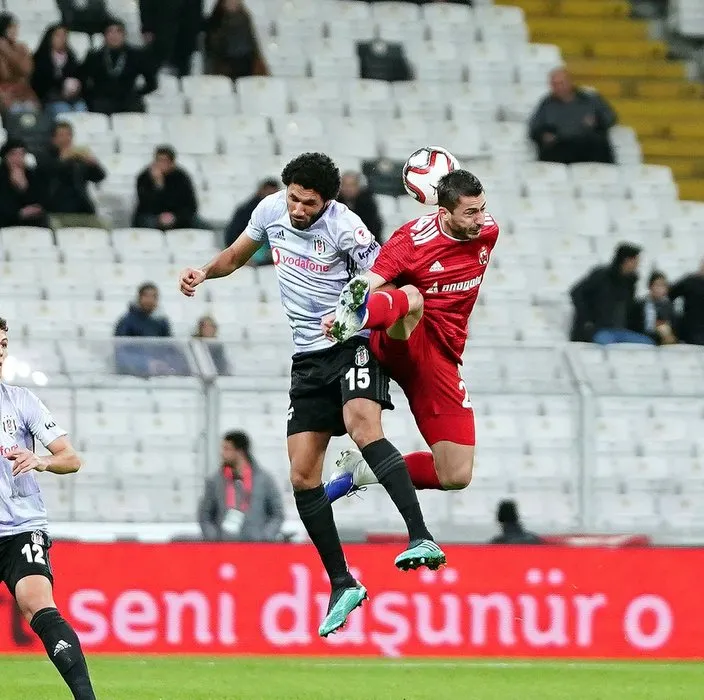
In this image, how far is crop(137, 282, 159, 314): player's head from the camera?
43.5 ft

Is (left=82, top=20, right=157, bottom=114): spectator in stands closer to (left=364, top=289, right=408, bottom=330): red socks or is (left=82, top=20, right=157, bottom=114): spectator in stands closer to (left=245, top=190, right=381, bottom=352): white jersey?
(left=245, top=190, right=381, bottom=352): white jersey

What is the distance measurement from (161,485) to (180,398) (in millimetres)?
614

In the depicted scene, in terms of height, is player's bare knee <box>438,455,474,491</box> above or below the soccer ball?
below

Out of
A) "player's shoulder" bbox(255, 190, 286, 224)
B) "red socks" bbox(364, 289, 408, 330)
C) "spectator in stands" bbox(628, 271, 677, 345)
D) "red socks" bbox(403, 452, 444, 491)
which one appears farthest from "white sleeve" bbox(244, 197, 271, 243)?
"spectator in stands" bbox(628, 271, 677, 345)

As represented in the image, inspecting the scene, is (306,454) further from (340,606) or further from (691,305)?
(691,305)

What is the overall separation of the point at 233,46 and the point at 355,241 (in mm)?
8794

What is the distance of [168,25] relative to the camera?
52.8 feet

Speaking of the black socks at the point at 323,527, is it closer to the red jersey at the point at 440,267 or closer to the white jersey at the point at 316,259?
the white jersey at the point at 316,259

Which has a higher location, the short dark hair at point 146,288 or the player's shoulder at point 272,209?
the player's shoulder at point 272,209

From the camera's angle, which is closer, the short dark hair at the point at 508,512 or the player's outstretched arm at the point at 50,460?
the player's outstretched arm at the point at 50,460

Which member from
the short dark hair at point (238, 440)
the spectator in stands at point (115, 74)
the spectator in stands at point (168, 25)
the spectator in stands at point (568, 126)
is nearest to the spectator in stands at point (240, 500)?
the short dark hair at point (238, 440)

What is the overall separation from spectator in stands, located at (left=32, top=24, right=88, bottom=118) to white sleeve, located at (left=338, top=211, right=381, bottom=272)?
7904 mm

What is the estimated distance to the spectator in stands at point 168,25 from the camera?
16.1 meters

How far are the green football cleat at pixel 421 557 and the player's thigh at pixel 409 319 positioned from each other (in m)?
0.95
